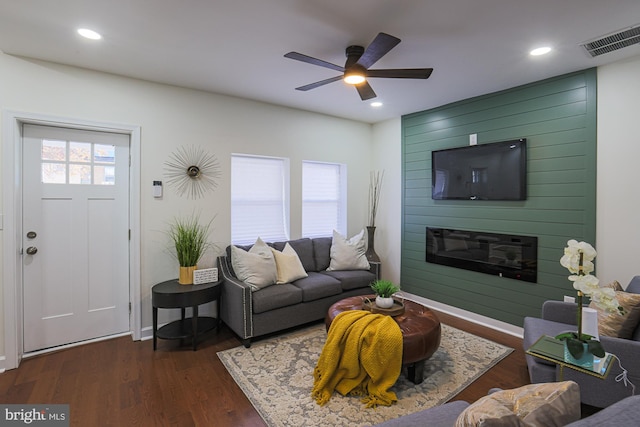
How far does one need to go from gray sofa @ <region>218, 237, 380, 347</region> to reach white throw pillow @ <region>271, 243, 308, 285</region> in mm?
71

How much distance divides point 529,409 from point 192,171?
349cm

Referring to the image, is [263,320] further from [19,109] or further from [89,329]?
[19,109]

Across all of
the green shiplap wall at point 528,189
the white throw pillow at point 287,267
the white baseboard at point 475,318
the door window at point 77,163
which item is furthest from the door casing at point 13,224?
the white baseboard at point 475,318

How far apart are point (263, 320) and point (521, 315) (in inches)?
111

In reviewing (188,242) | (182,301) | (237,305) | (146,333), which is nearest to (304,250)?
(237,305)

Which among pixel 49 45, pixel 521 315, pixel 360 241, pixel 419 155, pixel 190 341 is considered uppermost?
pixel 49 45

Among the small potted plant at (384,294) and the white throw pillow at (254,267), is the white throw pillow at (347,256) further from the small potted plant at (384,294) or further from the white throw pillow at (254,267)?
the small potted plant at (384,294)

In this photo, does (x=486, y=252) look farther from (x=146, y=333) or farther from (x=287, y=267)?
(x=146, y=333)

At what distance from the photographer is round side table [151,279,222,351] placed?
2.96 m

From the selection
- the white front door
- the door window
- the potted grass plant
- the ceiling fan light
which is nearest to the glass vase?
the ceiling fan light

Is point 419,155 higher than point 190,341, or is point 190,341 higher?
point 419,155

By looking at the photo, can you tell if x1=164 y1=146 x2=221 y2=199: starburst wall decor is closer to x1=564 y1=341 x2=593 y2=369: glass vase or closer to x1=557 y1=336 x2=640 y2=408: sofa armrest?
x1=564 y1=341 x2=593 y2=369: glass vase

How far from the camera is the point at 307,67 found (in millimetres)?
2957

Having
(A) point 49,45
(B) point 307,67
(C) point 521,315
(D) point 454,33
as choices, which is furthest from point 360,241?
(A) point 49,45
